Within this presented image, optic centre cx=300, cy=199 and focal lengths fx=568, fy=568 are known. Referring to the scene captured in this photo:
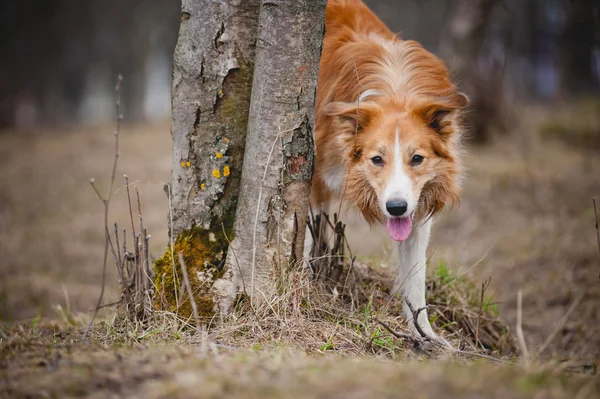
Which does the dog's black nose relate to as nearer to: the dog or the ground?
the dog

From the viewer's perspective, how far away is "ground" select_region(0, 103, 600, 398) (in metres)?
Result: 2.03

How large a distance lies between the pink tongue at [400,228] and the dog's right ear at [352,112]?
638 millimetres

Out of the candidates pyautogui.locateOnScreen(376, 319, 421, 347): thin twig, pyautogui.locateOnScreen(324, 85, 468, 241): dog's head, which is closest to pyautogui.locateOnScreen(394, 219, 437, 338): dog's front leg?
pyautogui.locateOnScreen(324, 85, 468, 241): dog's head

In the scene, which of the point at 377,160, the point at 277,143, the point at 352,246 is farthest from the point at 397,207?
the point at 352,246

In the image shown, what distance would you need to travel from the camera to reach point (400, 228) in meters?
3.49

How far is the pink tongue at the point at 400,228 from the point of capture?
11.5ft

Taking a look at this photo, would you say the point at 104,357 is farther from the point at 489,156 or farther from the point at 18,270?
the point at 489,156

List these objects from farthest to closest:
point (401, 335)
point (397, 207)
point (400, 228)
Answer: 1. point (400, 228)
2. point (397, 207)
3. point (401, 335)

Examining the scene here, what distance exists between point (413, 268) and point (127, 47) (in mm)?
26409

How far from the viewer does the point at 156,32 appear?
3097 centimetres

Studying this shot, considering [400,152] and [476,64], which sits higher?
[476,64]

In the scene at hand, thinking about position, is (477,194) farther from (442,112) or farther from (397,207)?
(397,207)

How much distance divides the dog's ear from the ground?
35.3 inches

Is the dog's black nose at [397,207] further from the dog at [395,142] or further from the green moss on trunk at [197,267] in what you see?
the green moss on trunk at [197,267]
